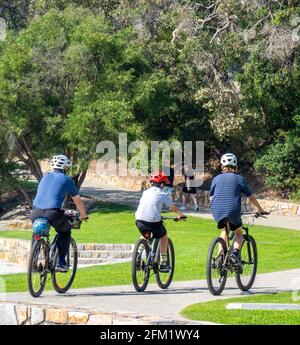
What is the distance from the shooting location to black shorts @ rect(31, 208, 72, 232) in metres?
14.8

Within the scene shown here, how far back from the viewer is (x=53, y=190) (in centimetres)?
1484

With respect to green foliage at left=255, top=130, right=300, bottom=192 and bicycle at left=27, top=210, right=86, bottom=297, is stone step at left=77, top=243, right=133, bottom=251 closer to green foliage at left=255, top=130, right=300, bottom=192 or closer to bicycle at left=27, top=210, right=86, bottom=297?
Answer: bicycle at left=27, top=210, right=86, bottom=297

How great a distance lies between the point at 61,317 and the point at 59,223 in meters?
2.37

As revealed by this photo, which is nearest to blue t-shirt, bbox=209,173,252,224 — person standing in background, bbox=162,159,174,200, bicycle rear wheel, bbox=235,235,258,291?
bicycle rear wheel, bbox=235,235,258,291

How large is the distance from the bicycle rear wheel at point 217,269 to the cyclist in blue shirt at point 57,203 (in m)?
1.94

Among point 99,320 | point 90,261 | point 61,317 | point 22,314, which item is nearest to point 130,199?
point 90,261

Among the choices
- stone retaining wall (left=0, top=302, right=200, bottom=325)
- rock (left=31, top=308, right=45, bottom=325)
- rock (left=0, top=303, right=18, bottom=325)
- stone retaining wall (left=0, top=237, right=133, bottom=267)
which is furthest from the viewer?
stone retaining wall (left=0, top=237, right=133, bottom=267)

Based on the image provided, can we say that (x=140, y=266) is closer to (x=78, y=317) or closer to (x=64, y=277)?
(x=64, y=277)

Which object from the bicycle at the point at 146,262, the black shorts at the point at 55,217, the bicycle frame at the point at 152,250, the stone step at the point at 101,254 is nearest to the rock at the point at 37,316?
the black shorts at the point at 55,217

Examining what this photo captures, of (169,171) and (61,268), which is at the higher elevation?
(169,171)

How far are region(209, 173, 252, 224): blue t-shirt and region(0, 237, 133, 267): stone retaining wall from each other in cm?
863
